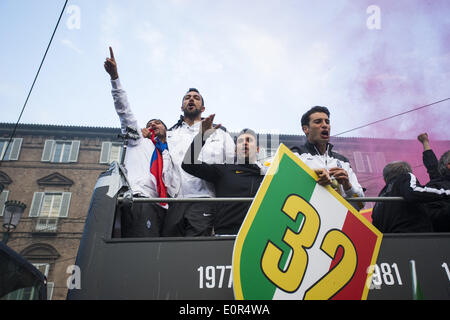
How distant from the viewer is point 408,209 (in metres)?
2.88

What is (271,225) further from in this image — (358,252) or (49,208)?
(49,208)

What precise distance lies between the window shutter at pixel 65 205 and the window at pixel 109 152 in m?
3.06

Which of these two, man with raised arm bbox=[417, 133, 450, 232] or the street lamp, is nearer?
man with raised arm bbox=[417, 133, 450, 232]

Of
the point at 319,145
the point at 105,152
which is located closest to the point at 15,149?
the point at 105,152

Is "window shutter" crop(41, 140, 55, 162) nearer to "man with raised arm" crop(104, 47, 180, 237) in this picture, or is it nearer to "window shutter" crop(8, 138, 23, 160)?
"window shutter" crop(8, 138, 23, 160)

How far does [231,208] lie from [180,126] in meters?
1.43

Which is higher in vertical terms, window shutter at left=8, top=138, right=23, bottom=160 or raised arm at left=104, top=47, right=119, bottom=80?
window shutter at left=8, top=138, right=23, bottom=160

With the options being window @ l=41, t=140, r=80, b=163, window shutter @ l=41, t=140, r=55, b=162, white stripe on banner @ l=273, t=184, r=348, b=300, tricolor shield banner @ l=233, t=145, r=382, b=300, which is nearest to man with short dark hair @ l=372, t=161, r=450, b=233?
tricolor shield banner @ l=233, t=145, r=382, b=300

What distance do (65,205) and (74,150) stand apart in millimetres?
3921

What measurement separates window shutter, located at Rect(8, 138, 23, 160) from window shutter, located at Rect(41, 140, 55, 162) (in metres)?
1.68

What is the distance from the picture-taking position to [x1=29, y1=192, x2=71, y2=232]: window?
68.6 feet

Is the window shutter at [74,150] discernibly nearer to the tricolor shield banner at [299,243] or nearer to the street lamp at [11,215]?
the street lamp at [11,215]

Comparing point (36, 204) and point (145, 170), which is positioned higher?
point (36, 204)

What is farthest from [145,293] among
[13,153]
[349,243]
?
[13,153]
